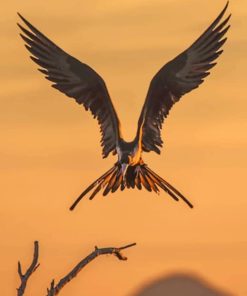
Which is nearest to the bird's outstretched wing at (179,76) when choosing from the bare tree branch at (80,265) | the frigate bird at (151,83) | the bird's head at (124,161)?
the frigate bird at (151,83)

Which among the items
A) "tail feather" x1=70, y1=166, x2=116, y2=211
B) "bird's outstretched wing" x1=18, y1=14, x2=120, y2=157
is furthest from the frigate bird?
"tail feather" x1=70, y1=166, x2=116, y2=211

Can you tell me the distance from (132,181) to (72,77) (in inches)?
201

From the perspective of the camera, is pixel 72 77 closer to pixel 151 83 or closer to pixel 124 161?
pixel 151 83

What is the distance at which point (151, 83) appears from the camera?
1158 inches

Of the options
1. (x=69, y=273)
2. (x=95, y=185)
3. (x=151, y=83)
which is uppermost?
(x=151, y=83)

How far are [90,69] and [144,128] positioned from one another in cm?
247

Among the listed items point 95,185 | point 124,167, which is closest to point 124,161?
point 124,167

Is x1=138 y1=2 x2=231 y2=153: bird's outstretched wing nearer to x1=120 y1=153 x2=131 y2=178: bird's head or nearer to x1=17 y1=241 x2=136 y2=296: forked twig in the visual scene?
x1=120 y1=153 x2=131 y2=178: bird's head

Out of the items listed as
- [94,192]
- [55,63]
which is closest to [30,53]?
[55,63]

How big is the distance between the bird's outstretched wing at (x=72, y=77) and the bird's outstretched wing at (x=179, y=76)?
1068 millimetres

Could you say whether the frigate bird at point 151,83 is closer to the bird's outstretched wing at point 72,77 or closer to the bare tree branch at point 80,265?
the bird's outstretched wing at point 72,77

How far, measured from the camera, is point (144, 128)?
28609 mm

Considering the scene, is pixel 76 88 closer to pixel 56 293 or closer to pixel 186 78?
pixel 186 78

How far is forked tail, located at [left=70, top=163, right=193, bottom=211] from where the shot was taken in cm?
2477
